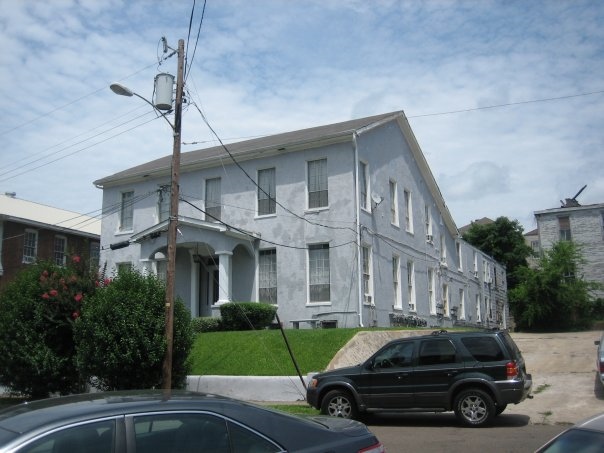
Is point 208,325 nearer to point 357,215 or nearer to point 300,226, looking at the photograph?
point 300,226

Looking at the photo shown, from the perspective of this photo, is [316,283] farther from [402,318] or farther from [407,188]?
[407,188]

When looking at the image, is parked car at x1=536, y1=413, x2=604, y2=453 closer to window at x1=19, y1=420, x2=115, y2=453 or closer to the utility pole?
window at x1=19, y1=420, x2=115, y2=453

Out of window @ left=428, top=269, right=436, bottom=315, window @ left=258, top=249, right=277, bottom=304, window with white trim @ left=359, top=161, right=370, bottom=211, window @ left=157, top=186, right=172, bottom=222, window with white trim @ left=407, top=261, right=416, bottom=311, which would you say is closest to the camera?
window with white trim @ left=359, top=161, right=370, bottom=211

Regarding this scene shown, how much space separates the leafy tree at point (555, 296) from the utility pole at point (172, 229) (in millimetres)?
29070

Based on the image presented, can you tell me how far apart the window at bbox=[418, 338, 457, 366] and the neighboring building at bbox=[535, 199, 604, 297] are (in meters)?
40.4

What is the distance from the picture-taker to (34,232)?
36.3 meters

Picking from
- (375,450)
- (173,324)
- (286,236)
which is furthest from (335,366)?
(375,450)

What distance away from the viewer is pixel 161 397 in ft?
13.9

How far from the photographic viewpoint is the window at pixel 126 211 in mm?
28938

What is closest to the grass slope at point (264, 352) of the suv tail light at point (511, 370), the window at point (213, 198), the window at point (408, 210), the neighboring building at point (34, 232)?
the suv tail light at point (511, 370)

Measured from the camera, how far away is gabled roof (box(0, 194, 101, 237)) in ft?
122

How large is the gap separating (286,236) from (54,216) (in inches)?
904

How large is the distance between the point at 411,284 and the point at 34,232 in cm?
2239

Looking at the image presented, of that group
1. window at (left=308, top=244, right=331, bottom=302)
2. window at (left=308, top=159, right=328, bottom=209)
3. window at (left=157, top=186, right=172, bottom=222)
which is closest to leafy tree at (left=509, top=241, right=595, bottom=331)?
window at (left=308, top=244, right=331, bottom=302)
